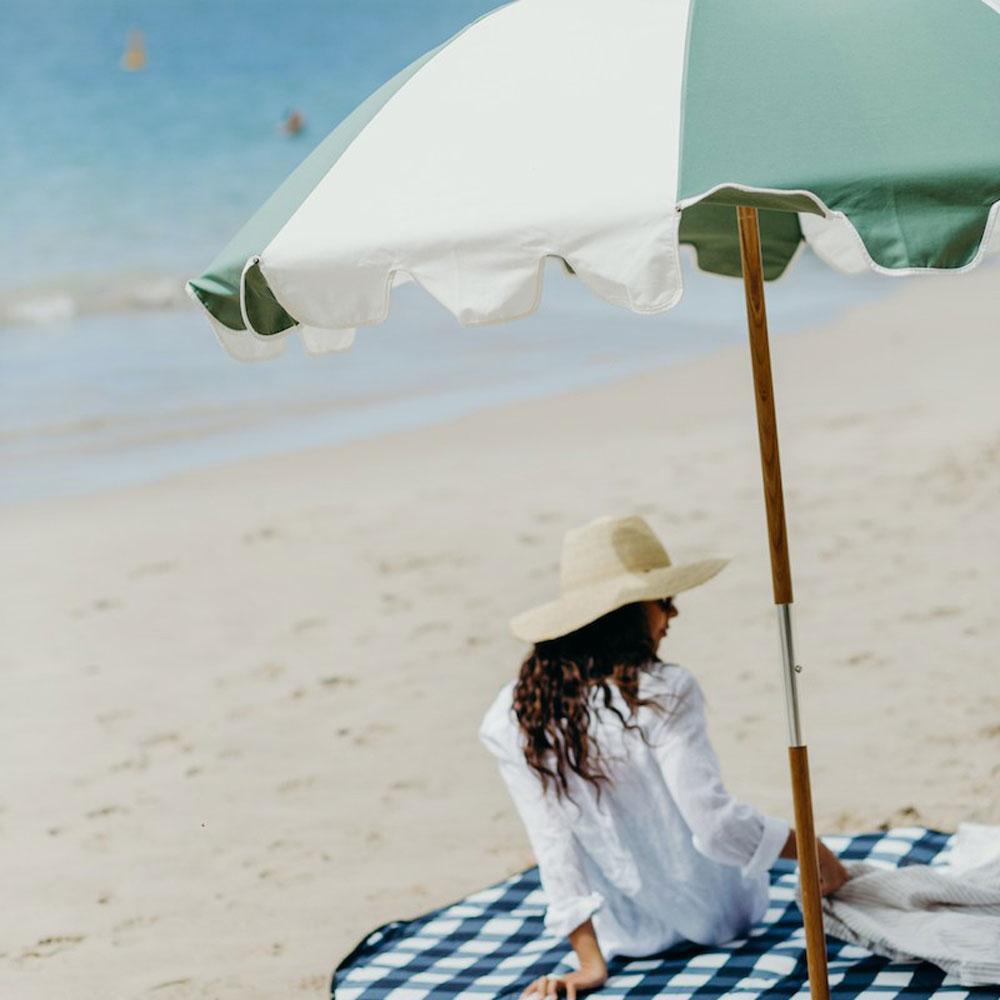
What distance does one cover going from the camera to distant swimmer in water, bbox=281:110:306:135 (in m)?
31.1

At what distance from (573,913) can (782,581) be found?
→ 3.03 ft

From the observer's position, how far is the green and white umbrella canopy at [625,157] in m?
2.51

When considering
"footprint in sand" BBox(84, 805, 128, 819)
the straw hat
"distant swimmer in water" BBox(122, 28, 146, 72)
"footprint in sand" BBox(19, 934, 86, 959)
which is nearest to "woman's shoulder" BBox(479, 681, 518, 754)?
the straw hat

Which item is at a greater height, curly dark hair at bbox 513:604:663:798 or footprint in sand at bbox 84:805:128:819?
curly dark hair at bbox 513:604:663:798

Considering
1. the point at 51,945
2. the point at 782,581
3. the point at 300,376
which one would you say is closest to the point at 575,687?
the point at 782,581

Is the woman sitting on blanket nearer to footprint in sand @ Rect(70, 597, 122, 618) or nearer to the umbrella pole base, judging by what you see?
the umbrella pole base

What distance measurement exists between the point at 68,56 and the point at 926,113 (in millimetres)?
34140

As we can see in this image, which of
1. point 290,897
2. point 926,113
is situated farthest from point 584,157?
point 290,897

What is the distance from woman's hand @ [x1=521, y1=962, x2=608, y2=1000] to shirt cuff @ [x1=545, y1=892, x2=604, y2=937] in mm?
89

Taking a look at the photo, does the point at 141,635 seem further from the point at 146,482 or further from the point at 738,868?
the point at 738,868

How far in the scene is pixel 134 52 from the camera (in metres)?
34.6

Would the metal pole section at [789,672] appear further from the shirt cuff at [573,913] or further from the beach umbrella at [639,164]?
the shirt cuff at [573,913]

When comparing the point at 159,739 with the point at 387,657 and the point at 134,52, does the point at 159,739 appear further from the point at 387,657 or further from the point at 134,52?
the point at 134,52

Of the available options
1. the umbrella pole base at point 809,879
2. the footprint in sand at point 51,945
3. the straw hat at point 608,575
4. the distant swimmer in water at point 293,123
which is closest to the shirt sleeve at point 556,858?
the straw hat at point 608,575
